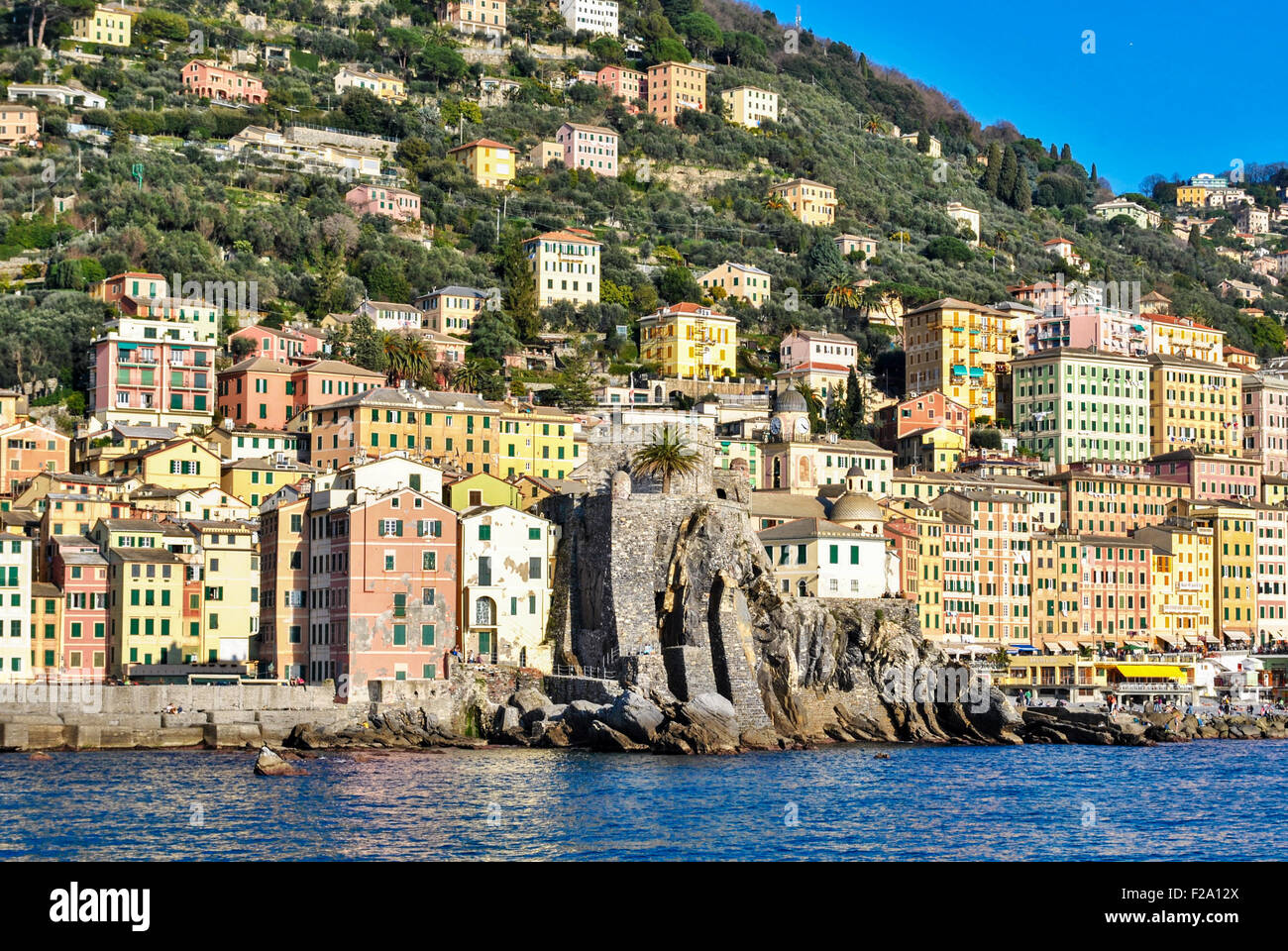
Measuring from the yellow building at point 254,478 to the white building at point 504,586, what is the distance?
16.9 metres

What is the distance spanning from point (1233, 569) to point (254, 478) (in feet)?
202

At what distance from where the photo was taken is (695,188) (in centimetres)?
15850

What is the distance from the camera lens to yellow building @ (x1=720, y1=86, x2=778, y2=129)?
174500 millimetres

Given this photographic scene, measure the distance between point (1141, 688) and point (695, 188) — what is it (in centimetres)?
7941

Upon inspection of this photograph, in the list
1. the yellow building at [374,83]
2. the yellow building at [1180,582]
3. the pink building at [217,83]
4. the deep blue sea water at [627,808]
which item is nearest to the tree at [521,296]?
the pink building at [217,83]

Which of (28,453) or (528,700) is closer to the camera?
(528,700)

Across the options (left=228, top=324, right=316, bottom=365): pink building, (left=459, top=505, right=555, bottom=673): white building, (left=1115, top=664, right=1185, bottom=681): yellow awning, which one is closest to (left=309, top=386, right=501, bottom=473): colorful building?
(left=228, top=324, right=316, bottom=365): pink building

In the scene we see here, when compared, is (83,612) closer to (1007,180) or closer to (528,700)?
(528,700)

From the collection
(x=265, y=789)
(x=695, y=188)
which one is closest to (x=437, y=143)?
(x=695, y=188)

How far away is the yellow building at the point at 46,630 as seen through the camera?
6662cm

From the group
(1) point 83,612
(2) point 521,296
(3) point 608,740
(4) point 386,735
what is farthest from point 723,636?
(2) point 521,296

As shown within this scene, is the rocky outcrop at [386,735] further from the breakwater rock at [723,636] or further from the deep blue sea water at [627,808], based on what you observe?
the deep blue sea water at [627,808]

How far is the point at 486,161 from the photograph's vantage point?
147m

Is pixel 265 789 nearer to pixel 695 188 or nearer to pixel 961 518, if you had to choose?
pixel 961 518
